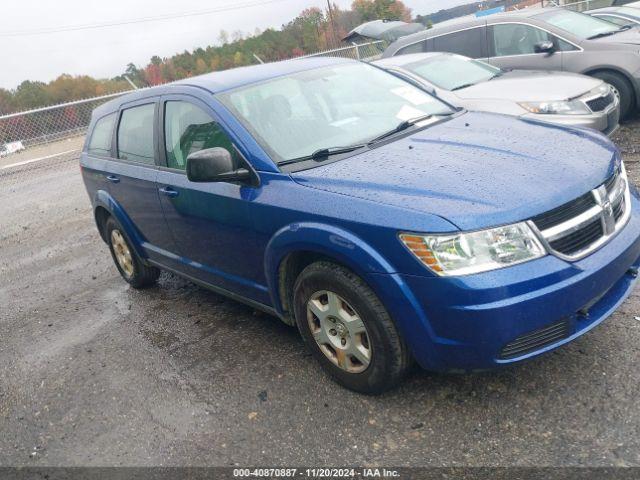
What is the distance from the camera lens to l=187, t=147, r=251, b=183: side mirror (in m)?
3.20

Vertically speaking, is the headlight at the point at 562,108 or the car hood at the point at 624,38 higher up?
the car hood at the point at 624,38

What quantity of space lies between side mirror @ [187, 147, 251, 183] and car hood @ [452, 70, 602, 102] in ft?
14.2

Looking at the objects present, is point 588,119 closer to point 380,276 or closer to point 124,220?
point 380,276

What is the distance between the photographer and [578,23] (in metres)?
8.59

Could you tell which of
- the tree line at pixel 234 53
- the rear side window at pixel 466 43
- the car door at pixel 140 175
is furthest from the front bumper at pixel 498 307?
the tree line at pixel 234 53

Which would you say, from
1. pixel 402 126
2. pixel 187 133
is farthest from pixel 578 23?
pixel 187 133

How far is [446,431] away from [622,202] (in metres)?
1.53

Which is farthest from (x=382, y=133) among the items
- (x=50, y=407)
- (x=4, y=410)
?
(x=4, y=410)

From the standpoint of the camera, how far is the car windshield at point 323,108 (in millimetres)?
3454

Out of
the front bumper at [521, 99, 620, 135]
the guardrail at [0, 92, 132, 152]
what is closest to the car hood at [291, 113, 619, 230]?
the front bumper at [521, 99, 620, 135]

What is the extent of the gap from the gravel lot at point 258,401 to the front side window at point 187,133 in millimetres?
1305

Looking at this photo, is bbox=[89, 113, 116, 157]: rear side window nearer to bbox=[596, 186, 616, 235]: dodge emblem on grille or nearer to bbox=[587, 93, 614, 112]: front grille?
bbox=[596, 186, 616, 235]: dodge emblem on grille

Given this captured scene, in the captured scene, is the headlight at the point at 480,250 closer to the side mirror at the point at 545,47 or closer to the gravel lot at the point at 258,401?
the gravel lot at the point at 258,401

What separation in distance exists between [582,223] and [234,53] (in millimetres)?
45233
